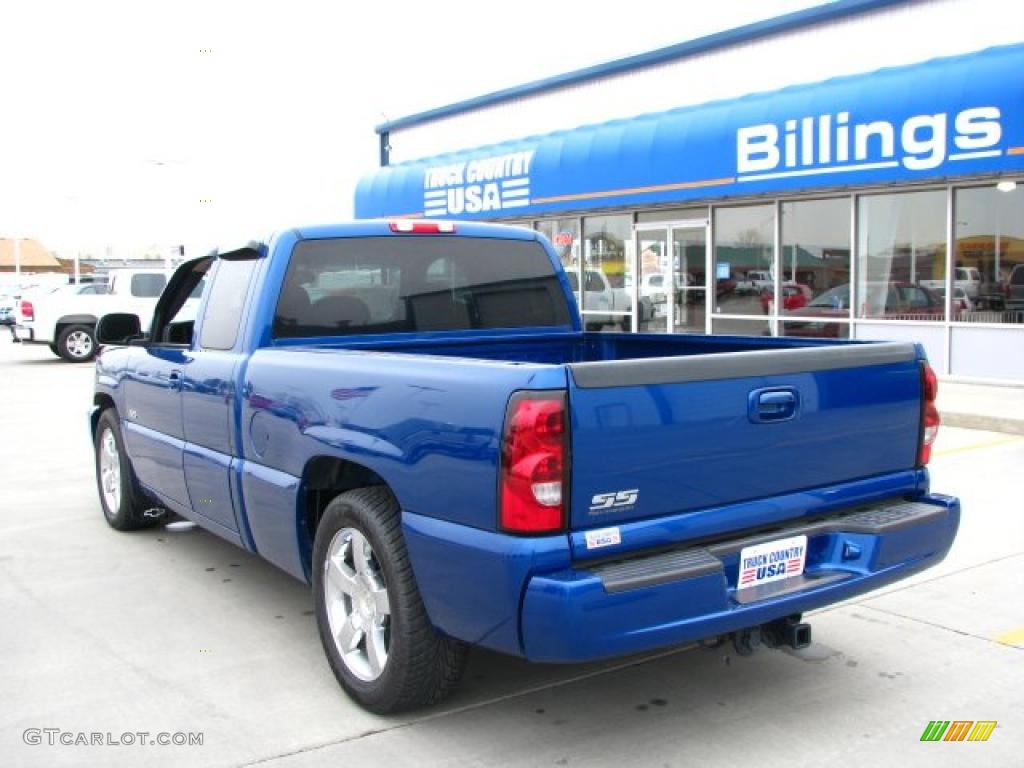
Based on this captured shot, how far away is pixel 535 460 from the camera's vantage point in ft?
10.2

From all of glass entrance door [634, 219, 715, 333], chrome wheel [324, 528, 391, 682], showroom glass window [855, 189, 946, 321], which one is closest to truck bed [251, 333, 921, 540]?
chrome wheel [324, 528, 391, 682]

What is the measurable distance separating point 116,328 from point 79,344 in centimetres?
1747

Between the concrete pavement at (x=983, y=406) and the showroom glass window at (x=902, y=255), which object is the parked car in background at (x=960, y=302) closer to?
the showroom glass window at (x=902, y=255)

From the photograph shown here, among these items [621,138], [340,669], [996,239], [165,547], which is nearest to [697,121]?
[621,138]

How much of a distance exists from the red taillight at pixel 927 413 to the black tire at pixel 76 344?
807 inches

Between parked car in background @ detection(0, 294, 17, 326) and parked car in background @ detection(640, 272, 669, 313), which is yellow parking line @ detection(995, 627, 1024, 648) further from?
parked car in background @ detection(0, 294, 17, 326)

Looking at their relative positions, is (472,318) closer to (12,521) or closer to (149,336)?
(149,336)

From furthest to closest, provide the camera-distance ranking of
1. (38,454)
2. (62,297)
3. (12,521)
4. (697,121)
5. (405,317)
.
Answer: (62,297)
(697,121)
(38,454)
(12,521)
(405,317)

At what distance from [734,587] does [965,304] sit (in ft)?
37.0

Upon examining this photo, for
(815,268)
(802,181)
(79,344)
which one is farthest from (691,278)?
(79,344)

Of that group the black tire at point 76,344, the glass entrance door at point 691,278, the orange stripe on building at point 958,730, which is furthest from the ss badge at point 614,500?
the black tire at point 76,344

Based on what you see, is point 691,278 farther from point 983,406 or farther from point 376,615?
point 376,615

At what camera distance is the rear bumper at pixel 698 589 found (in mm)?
3094

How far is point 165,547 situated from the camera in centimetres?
650
